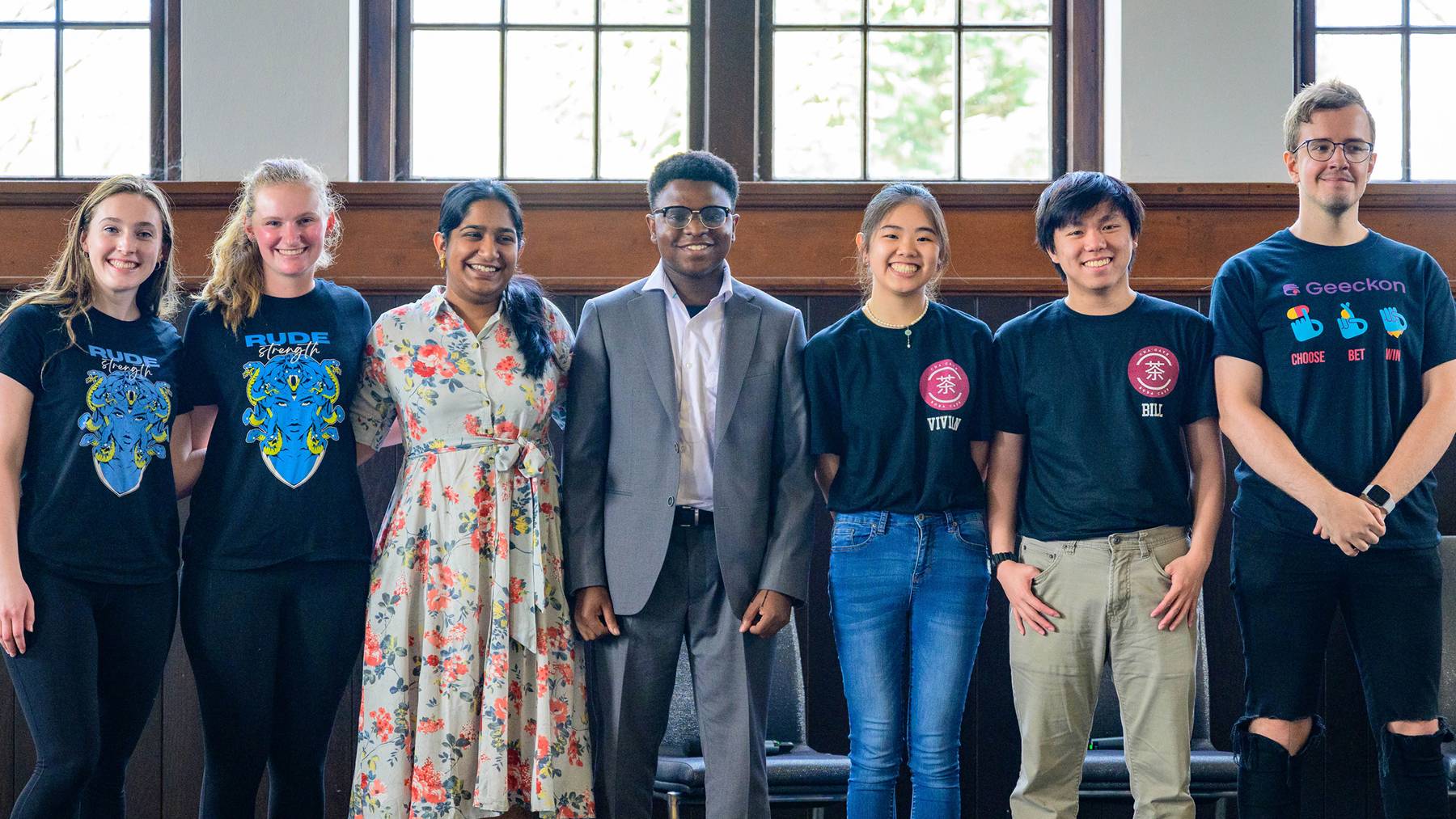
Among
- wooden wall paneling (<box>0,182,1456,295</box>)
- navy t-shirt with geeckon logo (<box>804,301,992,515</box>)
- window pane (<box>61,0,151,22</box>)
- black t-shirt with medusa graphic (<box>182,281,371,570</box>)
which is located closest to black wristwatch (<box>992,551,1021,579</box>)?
navy t-shirt with geeckon logo (<box>804,301,992,515</box>)

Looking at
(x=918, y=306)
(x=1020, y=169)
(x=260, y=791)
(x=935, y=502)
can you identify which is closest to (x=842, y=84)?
(x=1020, y=169)

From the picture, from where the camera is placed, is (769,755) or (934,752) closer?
(934,752)

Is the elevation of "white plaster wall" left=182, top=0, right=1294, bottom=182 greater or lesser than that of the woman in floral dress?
greater

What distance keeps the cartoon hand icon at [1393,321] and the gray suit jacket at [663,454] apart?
1171 mm

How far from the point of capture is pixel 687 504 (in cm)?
250

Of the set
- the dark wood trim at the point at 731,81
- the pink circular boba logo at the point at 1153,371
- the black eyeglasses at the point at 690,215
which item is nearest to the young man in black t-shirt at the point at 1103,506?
the pink circular boba logo at the point at 1153,371

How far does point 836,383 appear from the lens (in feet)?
8.54

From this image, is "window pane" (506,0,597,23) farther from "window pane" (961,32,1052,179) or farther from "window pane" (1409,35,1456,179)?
"window pane" (1409,35,1456,179)

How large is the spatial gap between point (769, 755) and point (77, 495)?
158cm

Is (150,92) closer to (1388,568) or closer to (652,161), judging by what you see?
(652,161)

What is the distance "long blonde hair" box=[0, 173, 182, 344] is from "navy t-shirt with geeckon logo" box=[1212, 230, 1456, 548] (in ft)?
7.31

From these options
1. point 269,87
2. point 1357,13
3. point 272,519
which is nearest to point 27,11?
point 269,87

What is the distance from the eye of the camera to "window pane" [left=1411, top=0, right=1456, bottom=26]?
3855 mm

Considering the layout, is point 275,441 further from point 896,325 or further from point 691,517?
Result: point 896,325
